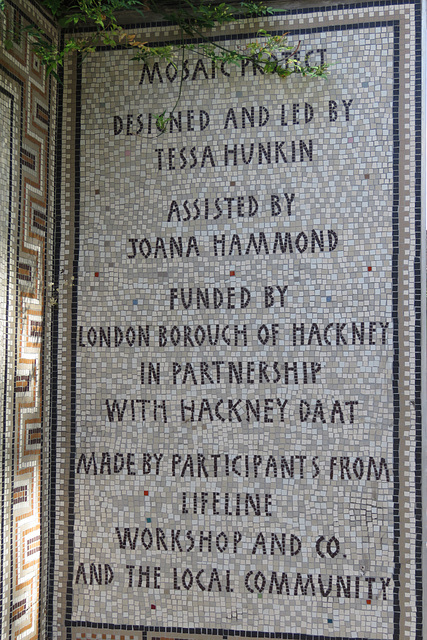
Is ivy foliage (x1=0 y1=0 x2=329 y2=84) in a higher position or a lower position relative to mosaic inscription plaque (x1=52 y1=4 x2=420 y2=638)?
higher

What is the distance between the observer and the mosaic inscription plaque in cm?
164

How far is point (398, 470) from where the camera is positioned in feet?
5.33

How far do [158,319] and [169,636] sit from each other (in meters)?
1.08

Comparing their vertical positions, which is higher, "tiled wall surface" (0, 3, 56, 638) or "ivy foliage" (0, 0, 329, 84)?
"ivy foliage" (0, 0, 329, 84)

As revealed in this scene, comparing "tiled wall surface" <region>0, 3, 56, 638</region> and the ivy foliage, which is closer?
"tiled wall surface" <region>0, 3, 56, 638</region>

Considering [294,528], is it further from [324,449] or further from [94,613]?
[94,613]

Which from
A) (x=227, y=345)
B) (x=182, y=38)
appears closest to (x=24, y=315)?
(x=227, y=345)

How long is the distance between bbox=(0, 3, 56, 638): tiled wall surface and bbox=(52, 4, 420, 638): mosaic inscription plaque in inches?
3.3

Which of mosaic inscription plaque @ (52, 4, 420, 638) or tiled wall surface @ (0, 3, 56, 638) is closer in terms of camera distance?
tiled wall surface @ (0, 3, 56, 638)

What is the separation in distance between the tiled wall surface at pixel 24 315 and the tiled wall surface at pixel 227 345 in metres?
0.01

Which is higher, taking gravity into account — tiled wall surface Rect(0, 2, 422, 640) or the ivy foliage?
the ivy foliage

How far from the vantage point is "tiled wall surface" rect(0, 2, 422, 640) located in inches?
64.2

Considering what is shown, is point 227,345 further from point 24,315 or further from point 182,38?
point 182,38

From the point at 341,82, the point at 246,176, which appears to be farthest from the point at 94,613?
the point at 341,82
